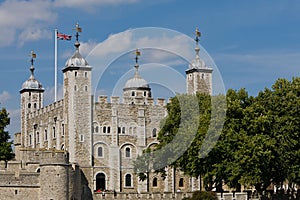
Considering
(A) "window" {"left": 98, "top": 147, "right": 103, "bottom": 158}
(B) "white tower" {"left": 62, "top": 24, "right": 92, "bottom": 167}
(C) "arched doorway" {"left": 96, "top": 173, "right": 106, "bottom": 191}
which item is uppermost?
(B) "white tower" {"left": 62, "top": 24, "right": 92, "bottom": 167}

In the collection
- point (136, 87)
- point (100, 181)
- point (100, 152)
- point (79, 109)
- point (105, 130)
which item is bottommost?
point (100, 181)

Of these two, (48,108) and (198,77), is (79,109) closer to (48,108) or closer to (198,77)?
(48,108)

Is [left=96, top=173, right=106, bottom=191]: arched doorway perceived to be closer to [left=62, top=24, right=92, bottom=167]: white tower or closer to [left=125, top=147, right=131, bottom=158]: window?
[left=62, top=24, right=92, bottom=167]: white tower

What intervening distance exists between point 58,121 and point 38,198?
21.6 meters

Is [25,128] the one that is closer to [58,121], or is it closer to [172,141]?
[58,121]

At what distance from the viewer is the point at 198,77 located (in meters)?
78.9

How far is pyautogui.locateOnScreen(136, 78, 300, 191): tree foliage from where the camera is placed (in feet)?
184

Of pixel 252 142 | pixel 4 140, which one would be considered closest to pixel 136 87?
pixel 4 140

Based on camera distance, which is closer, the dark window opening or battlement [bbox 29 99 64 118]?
the dark window opening

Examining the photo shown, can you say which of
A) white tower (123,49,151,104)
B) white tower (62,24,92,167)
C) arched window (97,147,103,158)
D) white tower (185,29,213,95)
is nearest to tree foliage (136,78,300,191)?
white tower (62,24,92,167)

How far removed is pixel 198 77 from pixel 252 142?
23656 millimetres

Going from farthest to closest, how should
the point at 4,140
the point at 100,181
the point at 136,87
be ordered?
1. the point at 136,87
2. the point at 100,181
3. the point at 4,140

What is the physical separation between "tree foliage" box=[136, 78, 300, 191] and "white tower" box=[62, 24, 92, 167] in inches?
549

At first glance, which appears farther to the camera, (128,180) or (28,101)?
(28,101)
